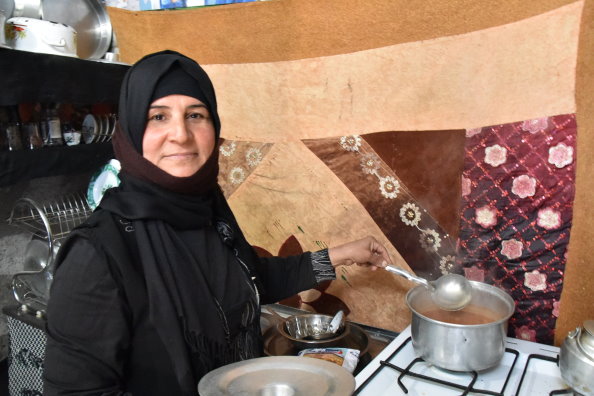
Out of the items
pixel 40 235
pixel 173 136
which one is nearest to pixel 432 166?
pixel 173 136

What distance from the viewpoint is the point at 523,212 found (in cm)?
119

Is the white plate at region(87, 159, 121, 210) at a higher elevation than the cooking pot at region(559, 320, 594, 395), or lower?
higher

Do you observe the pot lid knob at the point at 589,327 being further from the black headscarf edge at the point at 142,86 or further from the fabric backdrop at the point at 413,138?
the black headscarf edge at the point at 142,86

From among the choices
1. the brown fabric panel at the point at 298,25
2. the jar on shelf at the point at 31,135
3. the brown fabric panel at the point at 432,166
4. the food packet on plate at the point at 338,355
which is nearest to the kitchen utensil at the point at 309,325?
the food packet on plate at the point at 338,355

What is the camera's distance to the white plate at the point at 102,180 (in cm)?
188

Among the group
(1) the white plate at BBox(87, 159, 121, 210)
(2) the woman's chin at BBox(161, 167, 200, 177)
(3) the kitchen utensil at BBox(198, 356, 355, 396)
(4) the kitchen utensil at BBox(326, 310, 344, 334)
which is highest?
(2) the woman's chin at BBox(161, 167, 200, 177)

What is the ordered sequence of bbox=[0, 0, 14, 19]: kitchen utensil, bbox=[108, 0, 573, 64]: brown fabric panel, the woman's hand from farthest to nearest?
bbox=[0, 0, 14, 19]: kitchen utensil
the woman's hand
bbox=[108, 0, 573, 64]: brown fabric panel

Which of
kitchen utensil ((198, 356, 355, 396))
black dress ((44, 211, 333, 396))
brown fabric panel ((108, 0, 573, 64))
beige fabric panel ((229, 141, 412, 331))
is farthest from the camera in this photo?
beige fabric panel ((229, 141, 412, 331))

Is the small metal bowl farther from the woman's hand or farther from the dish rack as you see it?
the dish rack

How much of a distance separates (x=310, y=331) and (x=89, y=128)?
122cm

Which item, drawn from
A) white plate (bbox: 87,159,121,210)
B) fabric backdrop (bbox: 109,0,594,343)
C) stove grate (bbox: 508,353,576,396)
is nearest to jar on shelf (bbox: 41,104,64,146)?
white plate (bbox: 87,159,121,210)

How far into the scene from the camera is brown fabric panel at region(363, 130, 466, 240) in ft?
4.17

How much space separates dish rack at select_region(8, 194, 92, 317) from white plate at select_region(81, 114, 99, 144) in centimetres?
31

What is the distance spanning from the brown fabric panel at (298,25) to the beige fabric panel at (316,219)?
0.35m
